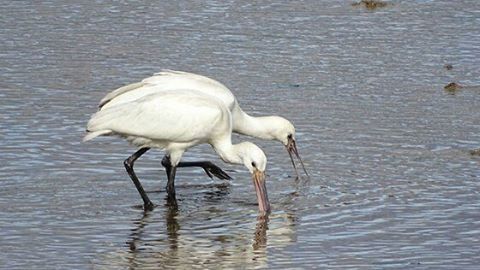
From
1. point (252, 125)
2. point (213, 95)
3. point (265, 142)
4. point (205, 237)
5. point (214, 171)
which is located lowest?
point (265, 142)

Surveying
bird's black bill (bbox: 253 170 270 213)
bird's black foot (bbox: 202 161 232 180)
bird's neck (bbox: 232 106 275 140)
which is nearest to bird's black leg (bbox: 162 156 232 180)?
bird's black foot (bbox: 202 161 232 180)

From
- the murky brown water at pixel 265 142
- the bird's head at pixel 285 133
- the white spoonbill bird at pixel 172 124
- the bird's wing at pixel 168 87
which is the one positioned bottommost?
the murky brown water at pixel 265 142

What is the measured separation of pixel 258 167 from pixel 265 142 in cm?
206

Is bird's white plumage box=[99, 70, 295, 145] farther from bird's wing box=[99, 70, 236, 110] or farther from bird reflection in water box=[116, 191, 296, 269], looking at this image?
bird reflection in water box=[116, 191, 296, 269]

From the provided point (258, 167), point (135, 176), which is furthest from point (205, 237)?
point (135, 176)

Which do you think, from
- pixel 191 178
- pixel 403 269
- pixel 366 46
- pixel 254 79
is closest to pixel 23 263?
pixel 403 269

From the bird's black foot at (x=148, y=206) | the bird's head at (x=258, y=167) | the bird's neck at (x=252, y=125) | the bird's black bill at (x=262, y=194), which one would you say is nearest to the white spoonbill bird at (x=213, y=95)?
the bird's neck at (x=252, y=125)

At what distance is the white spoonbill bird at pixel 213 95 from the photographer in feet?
37.0

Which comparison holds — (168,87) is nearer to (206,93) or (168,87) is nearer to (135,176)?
(206,93)

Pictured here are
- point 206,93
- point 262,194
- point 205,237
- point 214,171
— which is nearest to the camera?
point 205,237

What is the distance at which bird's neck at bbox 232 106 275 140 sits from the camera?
11.7 metres

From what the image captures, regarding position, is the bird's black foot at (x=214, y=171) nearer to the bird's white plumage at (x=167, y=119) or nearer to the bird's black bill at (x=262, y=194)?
the bird's white plumage at (x=167, y=119)

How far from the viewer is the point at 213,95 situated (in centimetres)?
1139

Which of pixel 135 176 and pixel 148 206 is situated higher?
pixel 135 176
